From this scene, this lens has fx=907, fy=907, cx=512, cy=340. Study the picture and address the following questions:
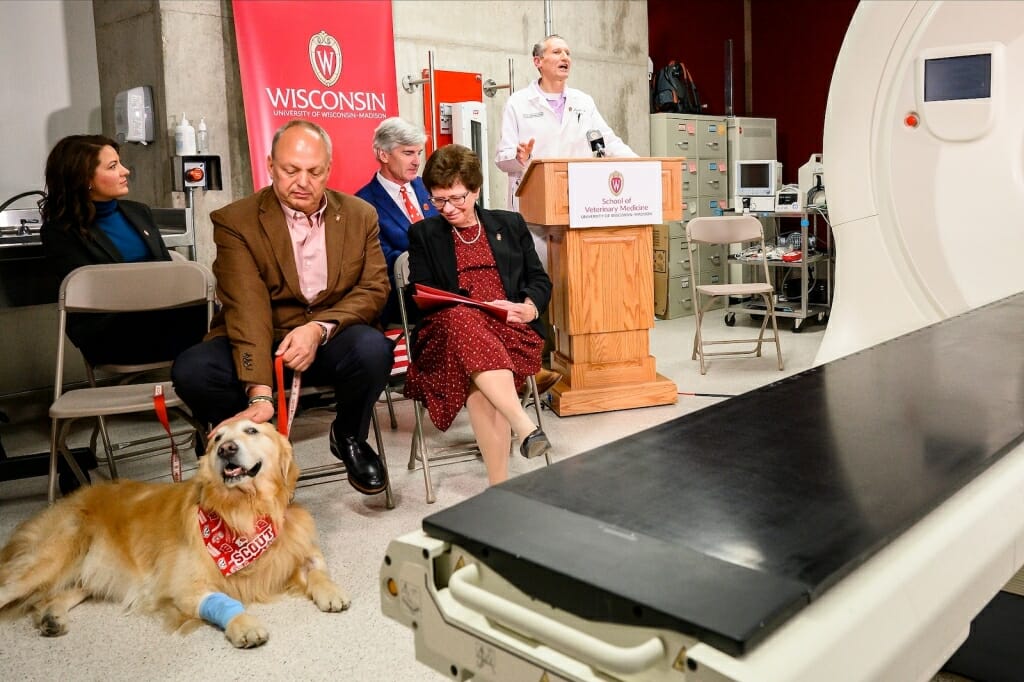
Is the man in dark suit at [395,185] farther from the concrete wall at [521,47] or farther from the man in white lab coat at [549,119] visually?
the concrete wall at [521,47]

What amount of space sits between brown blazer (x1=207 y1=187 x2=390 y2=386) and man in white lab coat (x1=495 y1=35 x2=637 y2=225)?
6.97 ft

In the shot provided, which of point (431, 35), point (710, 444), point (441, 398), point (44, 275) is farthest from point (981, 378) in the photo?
point (431, 35)

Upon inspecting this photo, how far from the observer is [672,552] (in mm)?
796

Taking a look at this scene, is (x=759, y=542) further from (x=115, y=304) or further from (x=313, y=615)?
(x=115, y=304)

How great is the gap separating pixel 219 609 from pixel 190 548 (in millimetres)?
167

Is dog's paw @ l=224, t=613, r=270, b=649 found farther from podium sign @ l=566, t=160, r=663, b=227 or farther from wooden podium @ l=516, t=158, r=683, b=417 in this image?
podium sign @ l=566, t=160, r=663, b=227

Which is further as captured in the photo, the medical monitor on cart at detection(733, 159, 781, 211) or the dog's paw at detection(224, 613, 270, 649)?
the medical monitor on cart at detection(733, 159, 781, 211)

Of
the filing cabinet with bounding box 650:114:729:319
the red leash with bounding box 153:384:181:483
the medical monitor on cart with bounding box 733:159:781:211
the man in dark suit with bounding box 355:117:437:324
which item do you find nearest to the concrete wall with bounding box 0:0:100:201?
the man in dark suit with bounding box 355:117:437:324

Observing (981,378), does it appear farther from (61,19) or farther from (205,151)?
(61,19)

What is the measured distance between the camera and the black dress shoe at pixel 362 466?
296 cm

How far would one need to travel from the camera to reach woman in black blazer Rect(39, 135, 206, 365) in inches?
134

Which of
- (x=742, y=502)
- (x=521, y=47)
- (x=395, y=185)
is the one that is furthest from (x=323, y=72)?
(x=742, y=502)

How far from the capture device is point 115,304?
3180 mm

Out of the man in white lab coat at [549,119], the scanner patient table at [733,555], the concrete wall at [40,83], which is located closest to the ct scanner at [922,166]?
the scanner patient table at [733,555]
